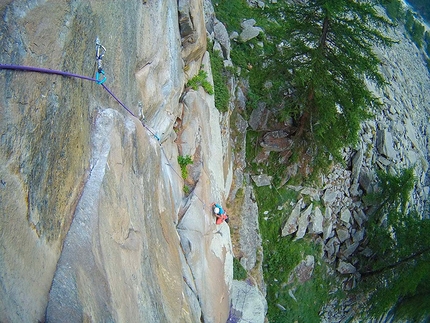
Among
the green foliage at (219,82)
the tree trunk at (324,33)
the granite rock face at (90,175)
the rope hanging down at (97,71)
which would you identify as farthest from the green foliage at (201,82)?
the tree trunk at (324,33)

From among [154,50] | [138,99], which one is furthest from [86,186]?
[154,50]

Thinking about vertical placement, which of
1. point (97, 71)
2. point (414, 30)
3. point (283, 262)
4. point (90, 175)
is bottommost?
point (283, 262)

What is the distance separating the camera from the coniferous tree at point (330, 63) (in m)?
11.6

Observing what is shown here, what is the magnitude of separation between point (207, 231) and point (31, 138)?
7.31 metres

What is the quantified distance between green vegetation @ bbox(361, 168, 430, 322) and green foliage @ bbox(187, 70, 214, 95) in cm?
927

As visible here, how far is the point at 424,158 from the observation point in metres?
Answer: 20.9

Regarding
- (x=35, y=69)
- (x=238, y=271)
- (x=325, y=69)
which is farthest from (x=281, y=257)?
(x=35, y=69)

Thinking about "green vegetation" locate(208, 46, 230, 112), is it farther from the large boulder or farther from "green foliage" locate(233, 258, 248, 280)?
the large boulder

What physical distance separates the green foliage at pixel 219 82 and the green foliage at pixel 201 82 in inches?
65.0

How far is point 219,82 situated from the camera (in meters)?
14.9

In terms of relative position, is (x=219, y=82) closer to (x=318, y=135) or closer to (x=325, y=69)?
(x=325, y=69)

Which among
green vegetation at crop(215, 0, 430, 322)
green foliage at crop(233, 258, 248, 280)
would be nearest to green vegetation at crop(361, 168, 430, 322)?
green vegetation at crop(215, 0, 430, 322)

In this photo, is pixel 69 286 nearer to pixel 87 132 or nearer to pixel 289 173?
pixel 87 132

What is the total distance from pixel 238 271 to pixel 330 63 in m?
A: 8.72
